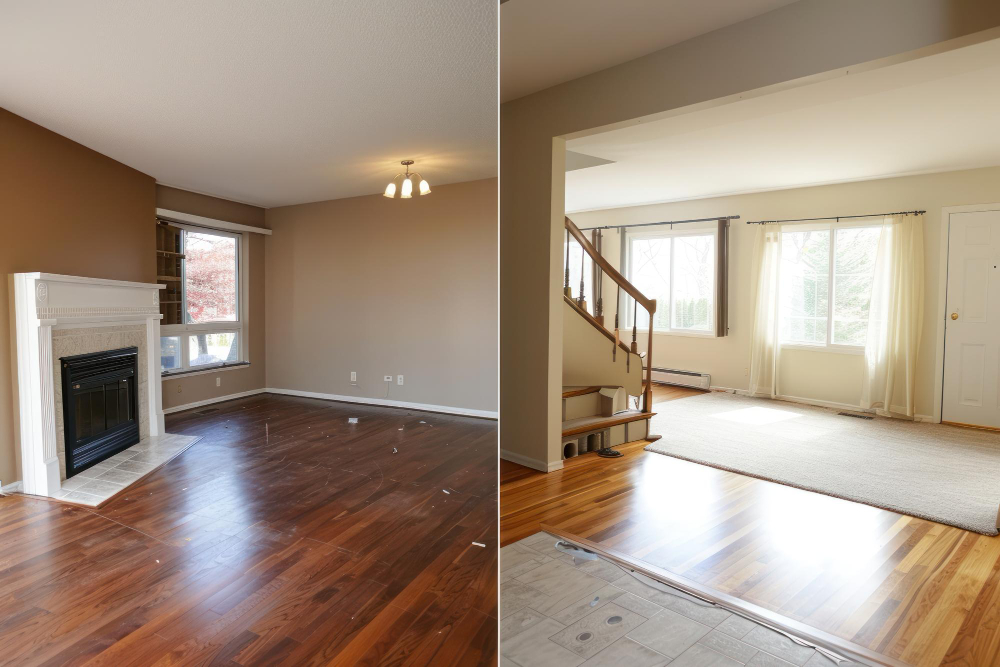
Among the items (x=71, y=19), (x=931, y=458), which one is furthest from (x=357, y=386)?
(x=931, y=458)

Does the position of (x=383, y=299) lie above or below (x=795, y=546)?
above

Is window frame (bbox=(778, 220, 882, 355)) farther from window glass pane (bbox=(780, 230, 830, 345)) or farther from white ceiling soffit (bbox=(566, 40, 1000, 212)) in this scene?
white ceiling soffit (bbox=(566, 40, 1000, 212))

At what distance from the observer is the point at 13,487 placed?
65 cm

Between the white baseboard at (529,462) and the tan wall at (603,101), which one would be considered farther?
the white baseboard at (529,462)

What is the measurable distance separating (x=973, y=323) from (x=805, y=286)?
1007 millimetres

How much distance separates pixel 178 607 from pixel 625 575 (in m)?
0.91

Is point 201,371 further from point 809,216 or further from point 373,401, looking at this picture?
point 809,216

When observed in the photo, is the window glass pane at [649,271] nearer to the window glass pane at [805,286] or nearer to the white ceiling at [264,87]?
the window glass pane at [805,286]

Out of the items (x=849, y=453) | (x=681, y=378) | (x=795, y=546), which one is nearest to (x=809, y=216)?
(x=681, y=378)

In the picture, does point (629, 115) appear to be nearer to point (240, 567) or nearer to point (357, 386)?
point (357, 386)

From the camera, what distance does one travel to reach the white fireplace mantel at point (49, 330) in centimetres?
54

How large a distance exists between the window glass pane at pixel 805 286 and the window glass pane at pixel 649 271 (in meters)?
0.56

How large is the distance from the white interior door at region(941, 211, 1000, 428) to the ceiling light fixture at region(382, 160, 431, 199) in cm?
318

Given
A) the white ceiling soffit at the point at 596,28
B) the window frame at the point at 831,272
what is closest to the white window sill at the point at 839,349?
the window frame at the point at 831,272
